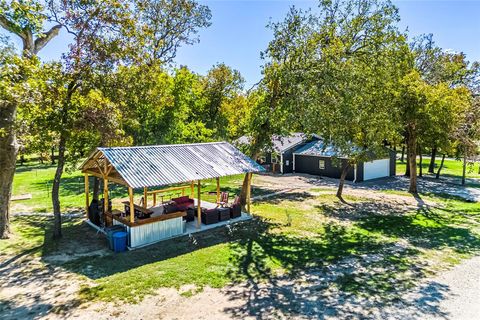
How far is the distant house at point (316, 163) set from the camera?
29.6m

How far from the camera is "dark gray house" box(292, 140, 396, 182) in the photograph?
96.3 ft

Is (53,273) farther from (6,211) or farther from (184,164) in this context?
(184,164)

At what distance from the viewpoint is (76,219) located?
55.1 feet

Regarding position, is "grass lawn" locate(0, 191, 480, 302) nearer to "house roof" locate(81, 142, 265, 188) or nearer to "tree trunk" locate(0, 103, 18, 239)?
"tree trunk" locate(0, 103, 18, 239)

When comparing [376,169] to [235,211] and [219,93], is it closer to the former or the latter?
[219,93]

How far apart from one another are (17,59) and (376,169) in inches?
1135

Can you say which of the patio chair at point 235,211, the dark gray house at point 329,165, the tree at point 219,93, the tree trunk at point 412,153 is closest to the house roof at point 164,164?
the patio chair at point 235,211

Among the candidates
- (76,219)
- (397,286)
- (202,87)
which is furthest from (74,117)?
(202,87)

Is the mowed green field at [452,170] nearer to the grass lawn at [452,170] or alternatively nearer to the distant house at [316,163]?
the grass lawn at [452,170]

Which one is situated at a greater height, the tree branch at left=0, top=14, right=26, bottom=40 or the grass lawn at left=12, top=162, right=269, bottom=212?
the tree branch at left=0, top=14, right=26, bottom=40

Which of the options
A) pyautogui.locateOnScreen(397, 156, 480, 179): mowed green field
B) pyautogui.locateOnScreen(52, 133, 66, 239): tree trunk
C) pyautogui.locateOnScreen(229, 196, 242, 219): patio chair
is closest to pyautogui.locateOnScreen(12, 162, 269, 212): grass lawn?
pyautogui.locateOnScreen(52, 133, 66, 239): tree trunk

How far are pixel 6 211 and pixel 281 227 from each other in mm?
11911

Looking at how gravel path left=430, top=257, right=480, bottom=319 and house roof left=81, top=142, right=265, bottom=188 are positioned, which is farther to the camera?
house roof left=81, top=142, right=265, bottom=188

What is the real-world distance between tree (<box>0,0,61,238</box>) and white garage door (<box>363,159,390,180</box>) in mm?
25900
